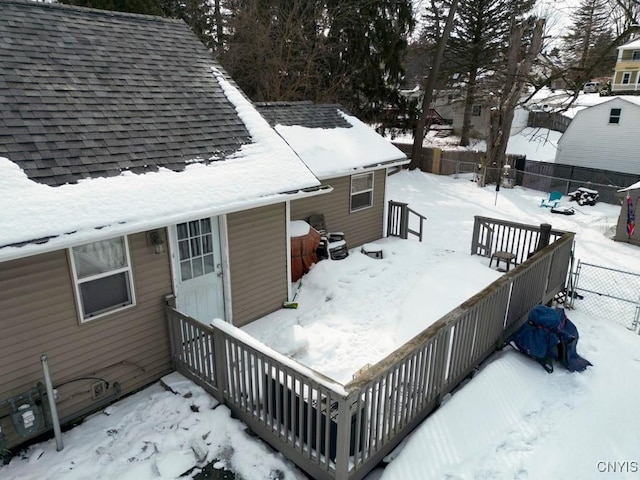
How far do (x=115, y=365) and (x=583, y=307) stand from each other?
27.9ft

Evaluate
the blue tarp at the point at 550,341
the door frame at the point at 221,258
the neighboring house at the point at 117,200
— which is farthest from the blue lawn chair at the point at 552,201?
the door frame at the point at 221,258

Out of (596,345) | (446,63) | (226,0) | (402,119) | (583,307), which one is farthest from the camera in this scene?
(446,63)

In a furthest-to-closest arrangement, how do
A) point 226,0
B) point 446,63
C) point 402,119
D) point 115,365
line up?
point 446,63
point 402,119
point 226,0
point 115,365

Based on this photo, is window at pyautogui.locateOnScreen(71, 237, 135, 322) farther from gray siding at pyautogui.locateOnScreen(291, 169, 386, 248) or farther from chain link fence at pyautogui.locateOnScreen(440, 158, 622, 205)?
chain link fence at pyautogui.locateOnScreen(440, 158, 622, 205)

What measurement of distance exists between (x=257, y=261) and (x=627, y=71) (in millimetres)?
38203

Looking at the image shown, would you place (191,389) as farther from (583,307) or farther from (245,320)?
(583,307)

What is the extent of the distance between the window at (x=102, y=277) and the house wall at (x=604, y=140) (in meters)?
26.0

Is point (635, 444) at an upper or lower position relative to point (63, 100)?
lower

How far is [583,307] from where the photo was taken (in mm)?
8703

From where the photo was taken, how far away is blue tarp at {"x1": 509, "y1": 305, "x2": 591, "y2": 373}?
6.05 meters

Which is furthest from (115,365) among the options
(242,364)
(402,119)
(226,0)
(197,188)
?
A: (402,119)

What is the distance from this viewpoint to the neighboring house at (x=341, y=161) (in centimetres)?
997

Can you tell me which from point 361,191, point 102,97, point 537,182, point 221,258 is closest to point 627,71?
point 537,182

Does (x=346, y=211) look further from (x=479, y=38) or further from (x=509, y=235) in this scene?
(x=479, y=38)
